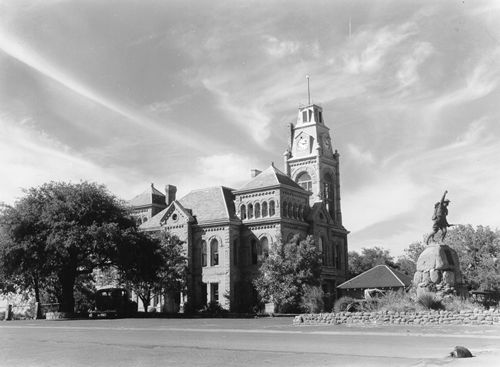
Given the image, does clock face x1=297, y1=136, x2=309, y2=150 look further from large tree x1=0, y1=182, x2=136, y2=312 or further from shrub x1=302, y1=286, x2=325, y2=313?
large tree x1=0, y1=182, x2=136, y2=312

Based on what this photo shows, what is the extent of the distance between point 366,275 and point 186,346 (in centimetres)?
4394

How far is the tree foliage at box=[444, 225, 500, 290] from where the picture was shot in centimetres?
6956

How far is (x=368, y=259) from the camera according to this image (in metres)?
111

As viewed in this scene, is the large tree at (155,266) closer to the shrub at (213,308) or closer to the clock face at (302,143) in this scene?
the shrub at (213,308)

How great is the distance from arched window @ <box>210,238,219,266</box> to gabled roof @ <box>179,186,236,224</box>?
234 centimetres

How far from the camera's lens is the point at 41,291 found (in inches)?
2199

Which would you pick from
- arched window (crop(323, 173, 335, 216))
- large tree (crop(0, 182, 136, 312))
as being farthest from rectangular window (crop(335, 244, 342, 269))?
large tree (crop(0, 182, 136, 312))

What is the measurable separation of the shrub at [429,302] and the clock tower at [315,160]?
5138 centimetres

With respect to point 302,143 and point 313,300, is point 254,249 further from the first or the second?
point 302,143

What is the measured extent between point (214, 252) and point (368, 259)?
5722 cm

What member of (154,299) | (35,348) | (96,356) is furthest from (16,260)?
(96,356)

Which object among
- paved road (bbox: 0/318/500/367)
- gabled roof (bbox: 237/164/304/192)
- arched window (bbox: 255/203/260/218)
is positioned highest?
gabled roof (bbox: 237/164/304/192)

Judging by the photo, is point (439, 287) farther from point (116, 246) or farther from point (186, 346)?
point (116, 246)

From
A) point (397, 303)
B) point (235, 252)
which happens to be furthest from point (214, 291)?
point (397, 303)
